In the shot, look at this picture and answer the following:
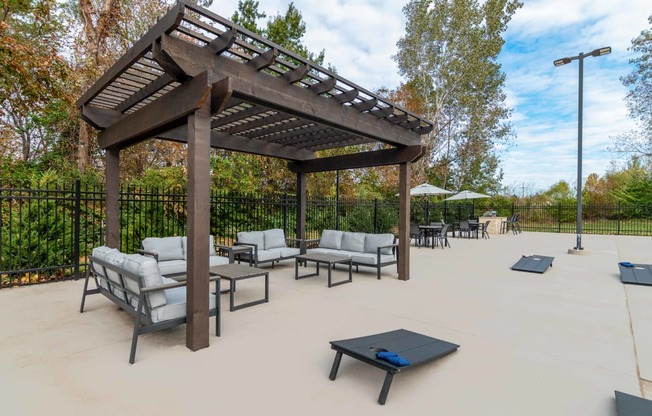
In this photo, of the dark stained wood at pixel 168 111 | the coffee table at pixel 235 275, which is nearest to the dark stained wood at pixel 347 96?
the dark stained wood at pixel 168 111

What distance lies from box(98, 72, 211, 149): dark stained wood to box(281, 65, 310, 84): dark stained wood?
1153 mm

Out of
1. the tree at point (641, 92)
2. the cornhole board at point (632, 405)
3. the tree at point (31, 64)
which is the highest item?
the tree at point (641, 92)

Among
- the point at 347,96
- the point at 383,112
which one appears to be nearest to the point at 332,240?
the point at 383,112

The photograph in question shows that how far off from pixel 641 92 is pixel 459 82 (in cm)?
1039

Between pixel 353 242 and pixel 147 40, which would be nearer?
pixel 147 40

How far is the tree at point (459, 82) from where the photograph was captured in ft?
58.4

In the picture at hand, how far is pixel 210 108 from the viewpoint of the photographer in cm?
313

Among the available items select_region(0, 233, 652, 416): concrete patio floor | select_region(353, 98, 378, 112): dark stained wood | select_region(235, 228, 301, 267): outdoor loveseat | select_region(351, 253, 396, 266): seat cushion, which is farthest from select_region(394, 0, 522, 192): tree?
select_region(0, 233, 652, 416): concrete patio floor

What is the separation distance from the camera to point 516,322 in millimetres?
3844

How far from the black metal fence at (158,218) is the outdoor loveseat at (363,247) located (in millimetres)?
2004

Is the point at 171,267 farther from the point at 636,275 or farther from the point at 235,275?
the point at 636,275

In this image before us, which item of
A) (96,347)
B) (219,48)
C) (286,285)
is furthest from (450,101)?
(96,347)

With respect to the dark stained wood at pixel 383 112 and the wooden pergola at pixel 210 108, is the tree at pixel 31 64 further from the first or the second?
the dark stained wood at pixel 383 112

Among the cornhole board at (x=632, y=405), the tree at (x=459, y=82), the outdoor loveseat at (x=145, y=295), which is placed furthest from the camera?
the tree at (x=459, y=82)
